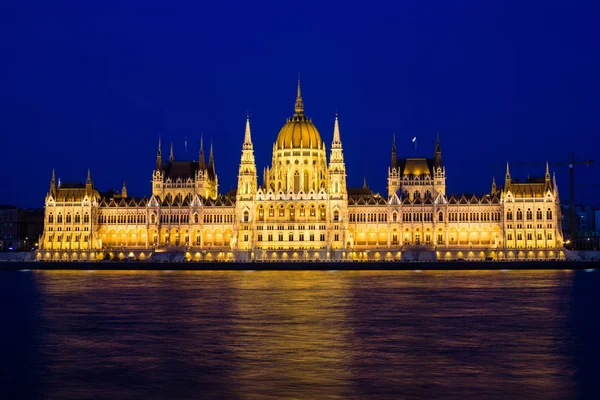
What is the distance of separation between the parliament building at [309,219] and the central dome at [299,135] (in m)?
0.21

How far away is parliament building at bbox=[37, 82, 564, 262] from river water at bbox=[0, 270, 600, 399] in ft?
237

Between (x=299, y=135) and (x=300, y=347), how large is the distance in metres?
112

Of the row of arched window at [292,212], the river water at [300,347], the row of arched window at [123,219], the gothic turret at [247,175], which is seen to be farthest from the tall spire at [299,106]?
the river water at [300,347]

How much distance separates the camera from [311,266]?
121125 mm

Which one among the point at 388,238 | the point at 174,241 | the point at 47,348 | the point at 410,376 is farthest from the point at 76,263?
the point at 410,376

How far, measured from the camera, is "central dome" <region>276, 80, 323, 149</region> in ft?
472

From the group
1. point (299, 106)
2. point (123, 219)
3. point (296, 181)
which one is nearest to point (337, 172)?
point (296, 181)

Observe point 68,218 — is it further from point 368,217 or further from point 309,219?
point 368,217

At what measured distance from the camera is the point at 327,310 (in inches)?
1948

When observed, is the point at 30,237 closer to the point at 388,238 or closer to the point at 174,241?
the point at 174,241

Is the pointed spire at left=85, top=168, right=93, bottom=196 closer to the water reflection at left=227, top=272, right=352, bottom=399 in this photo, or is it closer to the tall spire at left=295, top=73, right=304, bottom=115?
the tall spire at left=295, top=73, right=304, bottom=115

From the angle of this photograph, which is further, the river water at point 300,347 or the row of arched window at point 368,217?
the row of arched window at point 368,217

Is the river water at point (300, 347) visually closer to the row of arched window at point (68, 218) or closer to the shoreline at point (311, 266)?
the shoreline at point (311, 266)

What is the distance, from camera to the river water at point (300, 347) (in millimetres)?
26172
